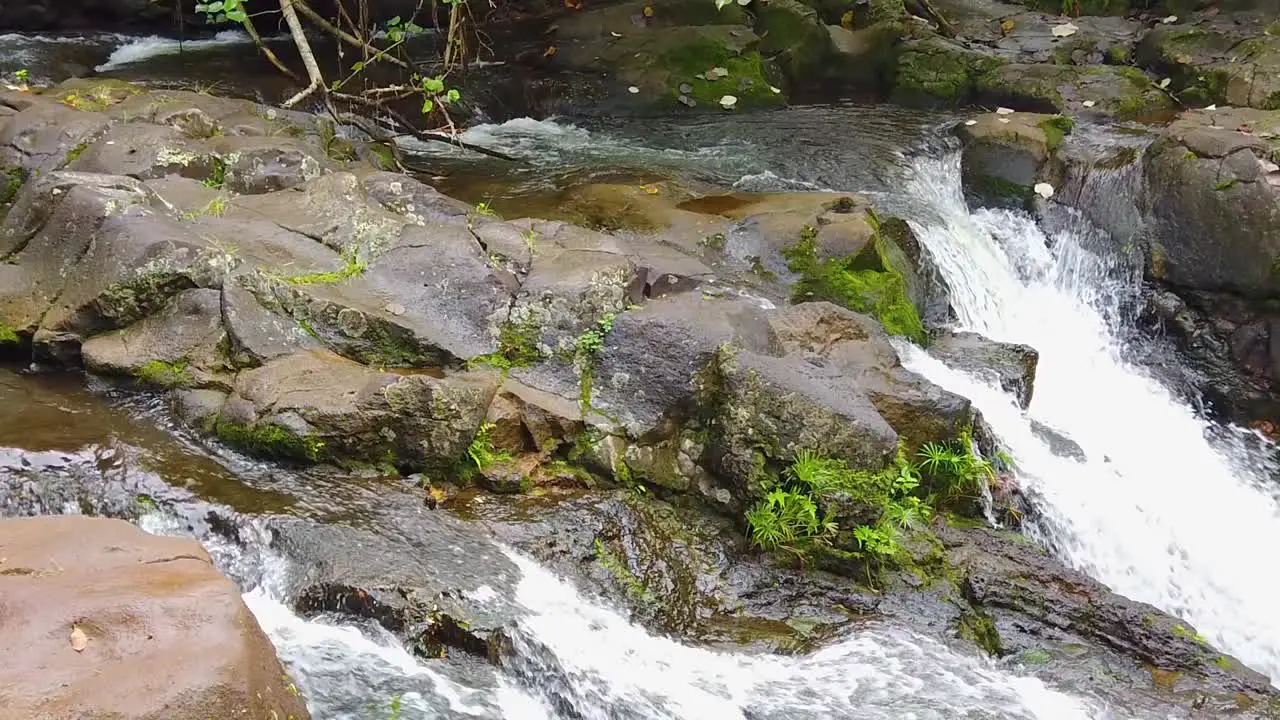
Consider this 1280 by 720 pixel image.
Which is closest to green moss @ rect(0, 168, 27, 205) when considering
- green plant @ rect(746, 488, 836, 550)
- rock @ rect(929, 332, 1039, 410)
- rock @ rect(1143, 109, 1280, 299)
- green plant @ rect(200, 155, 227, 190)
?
green plant @ rect(200, 155, 227, 190)

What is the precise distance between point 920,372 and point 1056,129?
3.99 m

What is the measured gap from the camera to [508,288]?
5.20 meters

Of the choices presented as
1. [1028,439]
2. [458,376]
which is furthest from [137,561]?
[1028,439]

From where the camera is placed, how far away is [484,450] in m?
4.52

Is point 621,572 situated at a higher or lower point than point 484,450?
lower

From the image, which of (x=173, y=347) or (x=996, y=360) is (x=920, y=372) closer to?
(x=996, y=360)

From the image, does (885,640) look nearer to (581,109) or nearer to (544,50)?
(581,109)

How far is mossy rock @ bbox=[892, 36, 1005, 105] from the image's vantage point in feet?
35.2

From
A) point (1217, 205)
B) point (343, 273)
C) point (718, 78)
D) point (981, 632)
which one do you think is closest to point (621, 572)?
point (981, 632)

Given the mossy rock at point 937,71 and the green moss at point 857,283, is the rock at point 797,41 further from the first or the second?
the green moss at point 857,283

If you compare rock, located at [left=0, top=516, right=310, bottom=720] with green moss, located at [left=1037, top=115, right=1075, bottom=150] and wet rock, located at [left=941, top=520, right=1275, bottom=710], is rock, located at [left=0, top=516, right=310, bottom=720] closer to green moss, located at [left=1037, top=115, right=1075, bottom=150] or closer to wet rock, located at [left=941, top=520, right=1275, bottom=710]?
wet rock, located at [left=941, top=520, right=1275, bottom=710]

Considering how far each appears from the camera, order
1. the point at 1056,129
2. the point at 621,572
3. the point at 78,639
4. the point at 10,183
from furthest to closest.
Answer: the point at 1056,129 → the point at 10,183 → the point at 621,572 → the point at 78,639

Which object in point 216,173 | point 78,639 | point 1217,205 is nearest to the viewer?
point 78,639

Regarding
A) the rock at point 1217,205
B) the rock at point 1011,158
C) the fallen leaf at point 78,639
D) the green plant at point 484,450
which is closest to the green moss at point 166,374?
the green plant at point 484,450
